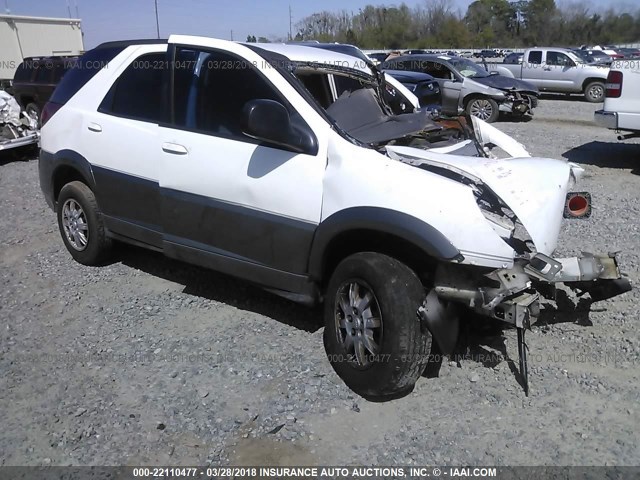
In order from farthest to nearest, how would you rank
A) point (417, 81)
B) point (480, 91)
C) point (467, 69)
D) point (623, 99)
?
point (467, 69) < point (480, 91) < point (417, 81) < point (623, 99)

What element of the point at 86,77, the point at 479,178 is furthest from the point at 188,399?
the point at 86,77

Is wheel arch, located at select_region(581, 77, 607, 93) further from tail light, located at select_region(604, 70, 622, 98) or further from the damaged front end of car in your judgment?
the damaged front end of car

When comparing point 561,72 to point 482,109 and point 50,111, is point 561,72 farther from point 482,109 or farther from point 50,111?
point 50,111

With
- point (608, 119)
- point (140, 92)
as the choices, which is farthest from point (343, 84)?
point (608, 119)

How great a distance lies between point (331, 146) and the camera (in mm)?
3400

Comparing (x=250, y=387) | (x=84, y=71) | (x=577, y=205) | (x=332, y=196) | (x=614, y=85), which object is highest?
(x=84, y=71)

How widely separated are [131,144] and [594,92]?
60.9 feet

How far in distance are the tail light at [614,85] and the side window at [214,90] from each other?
6923mm

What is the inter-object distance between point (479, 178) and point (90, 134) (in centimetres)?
321

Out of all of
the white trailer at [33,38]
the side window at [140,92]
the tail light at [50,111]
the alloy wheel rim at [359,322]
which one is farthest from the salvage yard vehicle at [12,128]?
the white trailer at [33,38]

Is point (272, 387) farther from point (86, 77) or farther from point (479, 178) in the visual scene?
point (86, 77)

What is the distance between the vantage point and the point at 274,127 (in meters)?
3.38

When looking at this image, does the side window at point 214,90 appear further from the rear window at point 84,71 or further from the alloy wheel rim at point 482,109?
the alloy wheel rim at point 482,109

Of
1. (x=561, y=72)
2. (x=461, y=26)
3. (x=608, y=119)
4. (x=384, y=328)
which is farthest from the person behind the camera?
(x=461, y=26)
